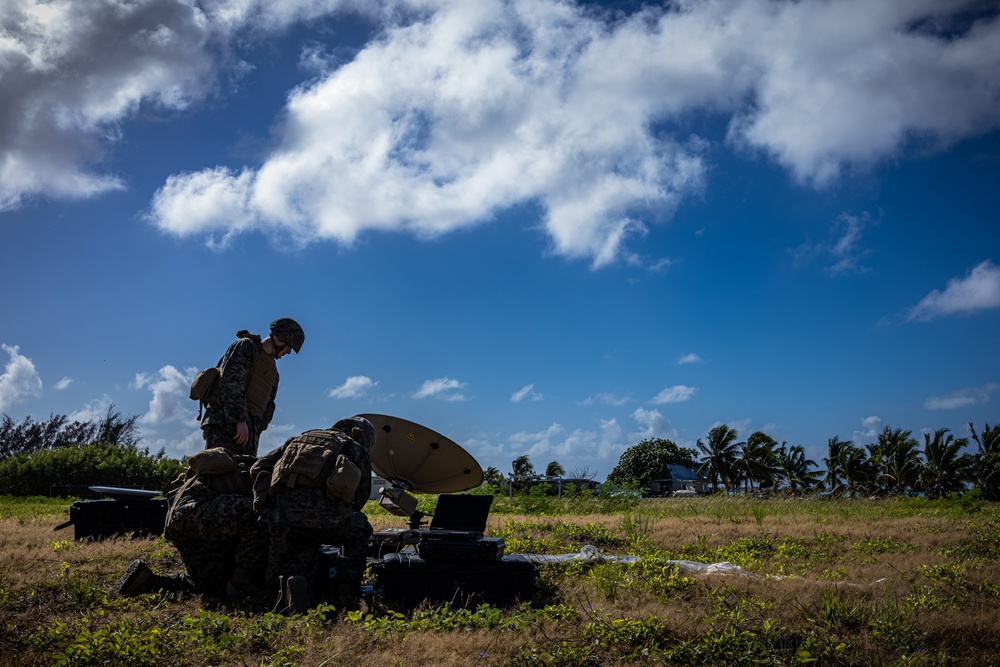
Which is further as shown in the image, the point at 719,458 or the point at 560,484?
the point at 719,458

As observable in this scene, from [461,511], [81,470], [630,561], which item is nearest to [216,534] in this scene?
[461,511]

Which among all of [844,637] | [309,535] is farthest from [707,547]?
[309,535]

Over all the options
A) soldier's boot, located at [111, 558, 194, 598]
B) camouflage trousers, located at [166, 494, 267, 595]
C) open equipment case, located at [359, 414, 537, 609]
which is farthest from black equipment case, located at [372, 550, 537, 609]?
soldier's boot, located at [111, 558, 194, 598]

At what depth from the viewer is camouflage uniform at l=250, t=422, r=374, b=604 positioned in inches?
263

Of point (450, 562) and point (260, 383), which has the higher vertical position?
point (260, 383)

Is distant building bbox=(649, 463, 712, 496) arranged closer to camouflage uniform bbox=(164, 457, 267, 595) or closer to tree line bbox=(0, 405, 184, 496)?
tree line bbox=(0, 405, 184, 496)

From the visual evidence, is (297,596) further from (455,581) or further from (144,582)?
(144,582)

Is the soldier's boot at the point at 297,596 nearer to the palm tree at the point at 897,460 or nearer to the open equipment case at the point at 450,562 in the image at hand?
the open equipment case at the point at 450,562

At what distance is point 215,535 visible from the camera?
23.0 ft

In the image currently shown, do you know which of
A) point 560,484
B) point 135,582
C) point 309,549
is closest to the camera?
point 309,549

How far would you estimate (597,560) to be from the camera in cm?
859

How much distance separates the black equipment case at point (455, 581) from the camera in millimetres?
6824

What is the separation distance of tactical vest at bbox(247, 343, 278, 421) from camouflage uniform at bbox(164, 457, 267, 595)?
1.37 metres

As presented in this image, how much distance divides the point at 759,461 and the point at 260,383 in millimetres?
75598
